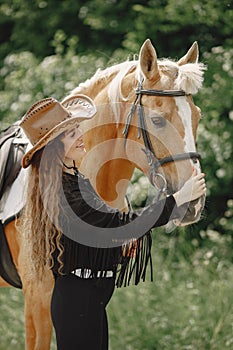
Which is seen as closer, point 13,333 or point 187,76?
point 187,76

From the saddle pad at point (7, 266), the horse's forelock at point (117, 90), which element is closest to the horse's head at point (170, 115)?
the horse's forelock at point (117, 90)

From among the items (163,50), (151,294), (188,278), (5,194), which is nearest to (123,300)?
(151,294)

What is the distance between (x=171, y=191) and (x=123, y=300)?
2.39 metres

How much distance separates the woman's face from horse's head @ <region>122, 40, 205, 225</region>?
1.29ft

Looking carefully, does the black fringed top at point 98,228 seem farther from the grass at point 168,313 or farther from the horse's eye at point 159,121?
the grass at point 168,313

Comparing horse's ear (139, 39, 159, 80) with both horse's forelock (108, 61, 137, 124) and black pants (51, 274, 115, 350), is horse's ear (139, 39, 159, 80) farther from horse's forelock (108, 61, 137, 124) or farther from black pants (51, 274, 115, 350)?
black pants (51, 274, 115, 350)

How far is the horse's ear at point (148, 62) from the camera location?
3.42m

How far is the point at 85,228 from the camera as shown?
3.09 m

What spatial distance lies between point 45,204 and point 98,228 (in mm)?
250

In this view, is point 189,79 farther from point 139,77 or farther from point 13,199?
point 13,199

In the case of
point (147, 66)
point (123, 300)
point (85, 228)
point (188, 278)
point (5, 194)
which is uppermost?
point (147, 66)

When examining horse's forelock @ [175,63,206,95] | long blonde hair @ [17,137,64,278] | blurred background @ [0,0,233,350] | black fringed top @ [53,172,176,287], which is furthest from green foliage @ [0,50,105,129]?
black fringed top @ [53,172,176,287]

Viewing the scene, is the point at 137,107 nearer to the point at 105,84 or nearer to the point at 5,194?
the point at 105,84

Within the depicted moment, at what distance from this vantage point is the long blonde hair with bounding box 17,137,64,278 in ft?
10.3
